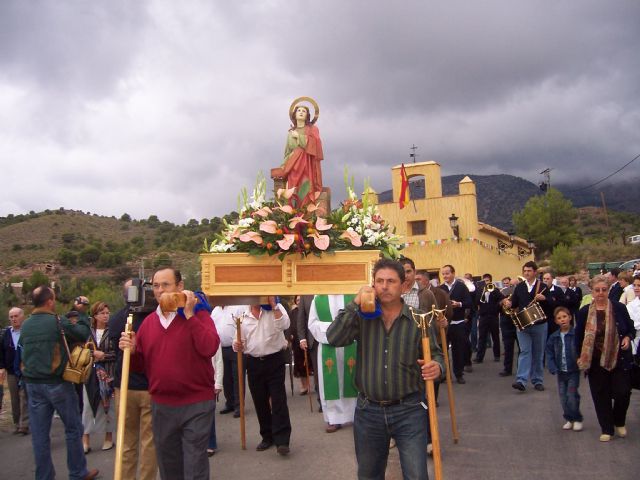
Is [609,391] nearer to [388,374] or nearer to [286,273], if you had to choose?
[388,374]

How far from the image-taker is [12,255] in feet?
176

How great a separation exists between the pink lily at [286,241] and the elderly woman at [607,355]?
3.82m

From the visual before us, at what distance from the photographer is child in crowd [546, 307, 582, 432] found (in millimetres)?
7137

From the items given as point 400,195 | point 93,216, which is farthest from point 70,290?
point 93,216

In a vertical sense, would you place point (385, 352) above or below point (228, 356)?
above

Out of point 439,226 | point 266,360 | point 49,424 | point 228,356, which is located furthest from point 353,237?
point 439,226

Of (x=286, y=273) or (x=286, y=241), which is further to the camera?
(x=286, y=273)

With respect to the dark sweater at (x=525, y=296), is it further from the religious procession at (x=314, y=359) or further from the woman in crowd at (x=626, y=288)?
the woman in crowd at (x=626, y=288)

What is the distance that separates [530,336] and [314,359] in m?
3.56

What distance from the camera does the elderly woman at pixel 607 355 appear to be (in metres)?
6.56

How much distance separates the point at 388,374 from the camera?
3922 mm

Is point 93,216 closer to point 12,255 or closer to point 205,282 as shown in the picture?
point 12,255

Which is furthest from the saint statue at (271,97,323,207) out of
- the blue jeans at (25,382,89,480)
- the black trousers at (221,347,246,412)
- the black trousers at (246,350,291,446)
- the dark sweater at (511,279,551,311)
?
the blue jeans at (25,382,89,480)

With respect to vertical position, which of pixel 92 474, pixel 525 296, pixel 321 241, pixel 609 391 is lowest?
pixel 92 474
